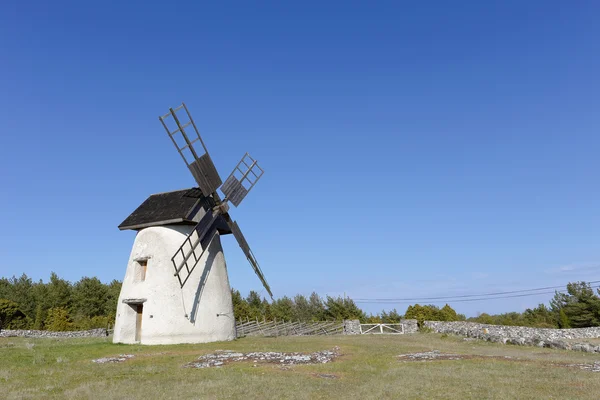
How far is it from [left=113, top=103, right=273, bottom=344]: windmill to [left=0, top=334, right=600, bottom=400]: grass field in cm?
520

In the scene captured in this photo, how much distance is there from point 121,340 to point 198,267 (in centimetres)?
645

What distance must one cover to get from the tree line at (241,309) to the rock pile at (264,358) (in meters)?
30.9

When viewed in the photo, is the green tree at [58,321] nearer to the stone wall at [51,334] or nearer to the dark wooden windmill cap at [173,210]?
the stone wall at [51,334]

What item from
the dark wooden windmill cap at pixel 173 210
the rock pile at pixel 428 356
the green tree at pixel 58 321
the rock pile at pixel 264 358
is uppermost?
the dark wooden windmill cap at pixel 173 210

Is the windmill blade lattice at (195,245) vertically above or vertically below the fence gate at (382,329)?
above

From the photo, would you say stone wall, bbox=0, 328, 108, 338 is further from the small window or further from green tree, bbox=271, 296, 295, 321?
green tree, bbox=271, 296, 295, 321

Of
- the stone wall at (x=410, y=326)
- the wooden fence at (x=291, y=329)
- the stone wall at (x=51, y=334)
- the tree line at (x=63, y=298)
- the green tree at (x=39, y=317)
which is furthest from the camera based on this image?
the tree line at (x=63, y=298)

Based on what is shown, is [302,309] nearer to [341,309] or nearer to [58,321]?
[341,309]

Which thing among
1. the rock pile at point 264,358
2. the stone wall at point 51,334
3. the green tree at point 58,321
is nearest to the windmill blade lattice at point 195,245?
the rock pile at point 264,358

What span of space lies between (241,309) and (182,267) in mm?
31502

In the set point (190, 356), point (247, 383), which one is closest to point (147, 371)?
point (190, 356)

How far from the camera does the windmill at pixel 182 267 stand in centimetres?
2464

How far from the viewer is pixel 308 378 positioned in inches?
543

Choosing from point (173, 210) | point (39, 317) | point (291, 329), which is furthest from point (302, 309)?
point (173, 210)
